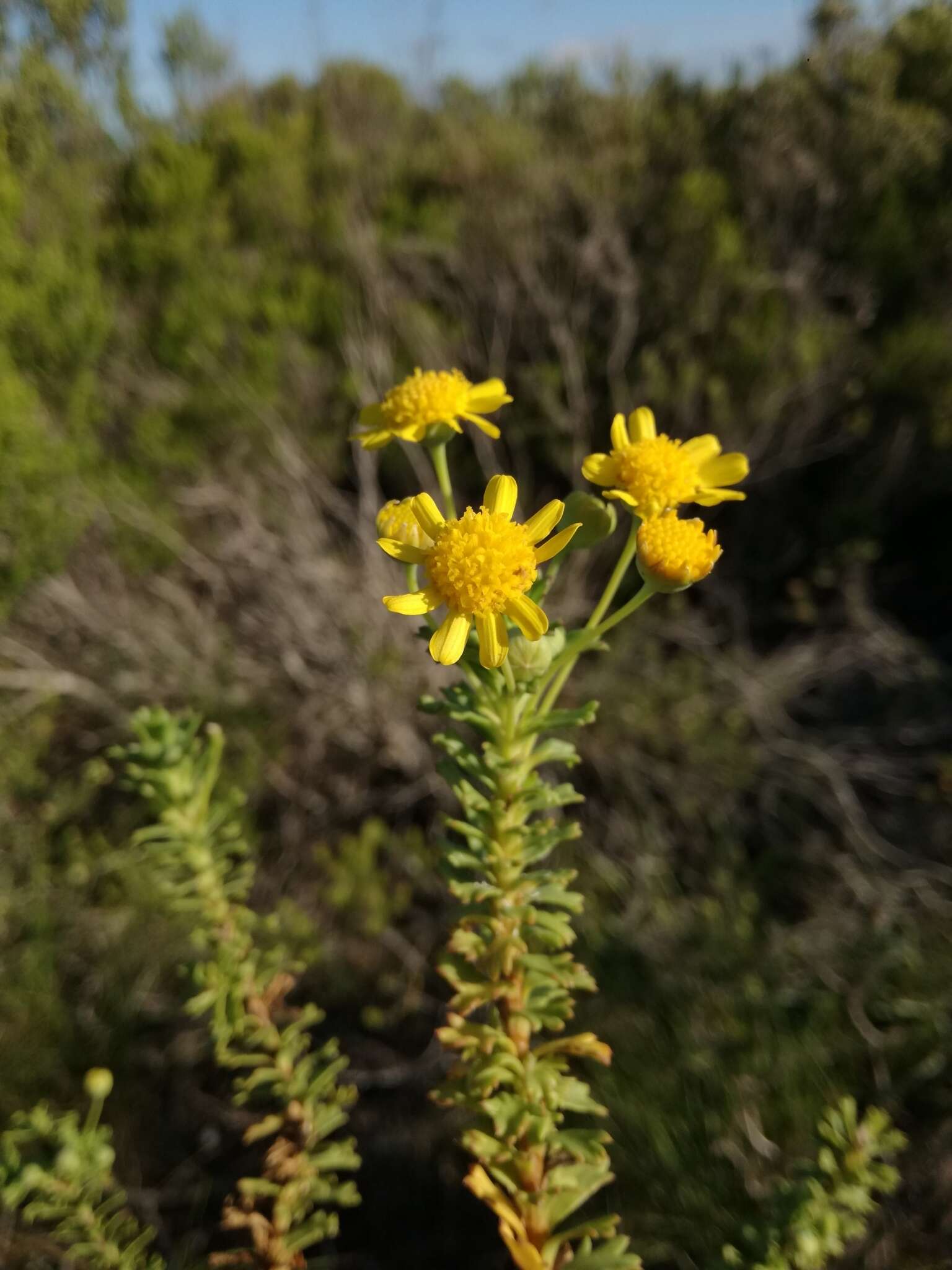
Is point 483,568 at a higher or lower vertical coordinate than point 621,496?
lower

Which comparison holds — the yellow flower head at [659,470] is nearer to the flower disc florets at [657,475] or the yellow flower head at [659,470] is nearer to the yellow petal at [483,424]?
the flower disc florets at [657,475]

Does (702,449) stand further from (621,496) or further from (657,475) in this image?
(621,496)

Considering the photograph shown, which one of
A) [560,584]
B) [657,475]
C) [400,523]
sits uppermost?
[560,584]

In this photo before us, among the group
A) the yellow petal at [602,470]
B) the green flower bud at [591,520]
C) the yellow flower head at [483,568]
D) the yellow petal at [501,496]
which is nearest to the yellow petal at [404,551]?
the yellow flower head at [483,568]

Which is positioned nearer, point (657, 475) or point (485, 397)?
point (657, 475)

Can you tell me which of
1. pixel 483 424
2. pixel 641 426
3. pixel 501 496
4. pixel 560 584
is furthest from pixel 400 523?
pixel 560 584

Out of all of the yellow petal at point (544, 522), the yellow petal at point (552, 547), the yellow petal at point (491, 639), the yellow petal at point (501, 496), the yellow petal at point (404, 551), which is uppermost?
the yellow petal at point (501, 496)

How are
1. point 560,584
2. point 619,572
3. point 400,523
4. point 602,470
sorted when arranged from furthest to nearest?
point 560,584 < point 602,470 < point 400,523 < point 619,572
